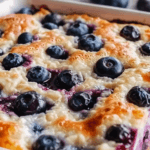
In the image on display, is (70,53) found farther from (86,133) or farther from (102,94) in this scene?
(86,133)

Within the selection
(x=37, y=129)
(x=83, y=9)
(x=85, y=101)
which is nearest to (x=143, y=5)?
(x=83, y=9)

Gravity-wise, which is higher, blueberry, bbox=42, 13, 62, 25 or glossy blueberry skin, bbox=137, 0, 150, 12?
blueberry, bbox=42, 13, 62, 25

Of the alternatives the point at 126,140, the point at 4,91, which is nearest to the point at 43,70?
the point at 4,91

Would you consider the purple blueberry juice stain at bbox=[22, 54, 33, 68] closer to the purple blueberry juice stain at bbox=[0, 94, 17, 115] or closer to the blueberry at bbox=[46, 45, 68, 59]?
the blueberry at bbox=[46, 45, 68, 59]

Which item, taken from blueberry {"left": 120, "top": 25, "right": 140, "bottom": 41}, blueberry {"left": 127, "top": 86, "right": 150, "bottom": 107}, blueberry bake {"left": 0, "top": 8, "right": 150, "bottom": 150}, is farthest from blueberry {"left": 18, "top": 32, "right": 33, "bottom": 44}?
blueberry {"left": 127, "top": 86, "right": 150, "bottom": 107}

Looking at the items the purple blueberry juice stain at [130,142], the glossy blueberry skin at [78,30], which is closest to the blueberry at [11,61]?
the glossy blueberry skin at [78,30]

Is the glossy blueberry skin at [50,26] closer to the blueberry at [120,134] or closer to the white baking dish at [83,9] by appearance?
the white baking dish at [83,9]
